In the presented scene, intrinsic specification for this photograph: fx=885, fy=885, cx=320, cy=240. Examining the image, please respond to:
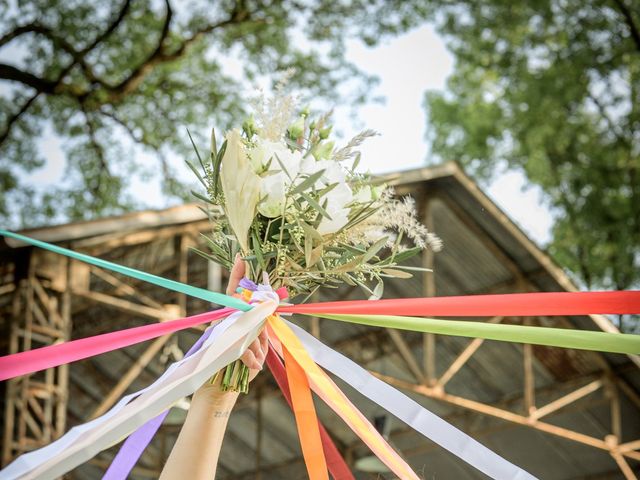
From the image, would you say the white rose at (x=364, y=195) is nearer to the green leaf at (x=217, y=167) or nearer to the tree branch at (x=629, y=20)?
the green leaf at (x=217, y=167)

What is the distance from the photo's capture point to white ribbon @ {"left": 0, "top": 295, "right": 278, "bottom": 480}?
1814mm

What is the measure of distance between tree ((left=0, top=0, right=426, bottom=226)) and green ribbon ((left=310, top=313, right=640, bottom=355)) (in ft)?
37.0

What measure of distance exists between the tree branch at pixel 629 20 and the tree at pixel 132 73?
11.5ft

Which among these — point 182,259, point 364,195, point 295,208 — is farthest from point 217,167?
point 182,259

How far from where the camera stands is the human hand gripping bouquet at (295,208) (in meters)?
2.10

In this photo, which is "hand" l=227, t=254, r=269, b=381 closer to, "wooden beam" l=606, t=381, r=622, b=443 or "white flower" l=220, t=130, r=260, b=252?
"white flower" l=220, t=130, r=260, b=252

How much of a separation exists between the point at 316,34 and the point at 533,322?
6.24 meters

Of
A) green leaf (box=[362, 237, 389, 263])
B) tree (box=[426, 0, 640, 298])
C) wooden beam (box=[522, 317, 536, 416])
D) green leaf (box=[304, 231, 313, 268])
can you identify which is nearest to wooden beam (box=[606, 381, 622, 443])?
wooden beam (box=[522, 317, 536, 416])

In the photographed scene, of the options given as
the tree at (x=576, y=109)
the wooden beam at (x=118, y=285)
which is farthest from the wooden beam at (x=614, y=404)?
the tree at (x=576, y=109)

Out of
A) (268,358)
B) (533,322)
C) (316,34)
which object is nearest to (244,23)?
(316,34)

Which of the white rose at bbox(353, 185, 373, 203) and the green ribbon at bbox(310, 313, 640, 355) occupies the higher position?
the white rose at bbox(353, 185, 373, 203)

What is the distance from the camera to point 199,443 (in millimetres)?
1919

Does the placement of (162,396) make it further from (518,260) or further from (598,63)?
(598,63)

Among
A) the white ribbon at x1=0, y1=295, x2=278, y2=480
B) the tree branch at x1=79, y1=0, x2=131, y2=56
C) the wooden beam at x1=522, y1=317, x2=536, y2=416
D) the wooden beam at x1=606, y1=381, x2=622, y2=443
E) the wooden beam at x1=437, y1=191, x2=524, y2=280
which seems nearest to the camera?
the white ribbon at x1=0, y1=295, x2=278, y2=480
